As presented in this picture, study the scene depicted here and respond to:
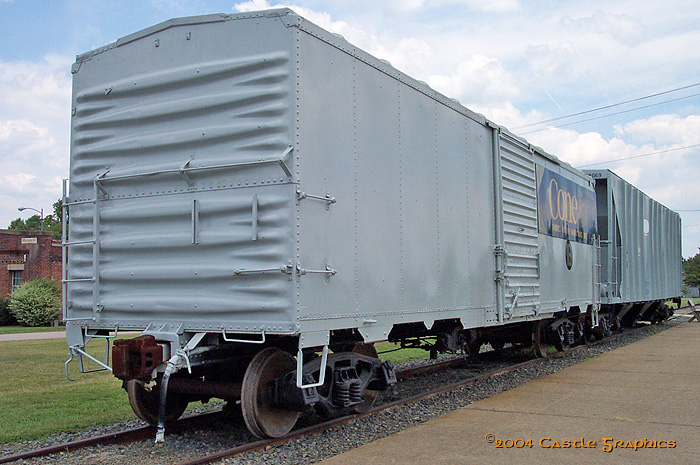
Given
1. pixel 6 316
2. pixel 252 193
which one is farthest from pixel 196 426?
pixel 6 316

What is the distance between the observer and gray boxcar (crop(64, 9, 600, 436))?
538cm

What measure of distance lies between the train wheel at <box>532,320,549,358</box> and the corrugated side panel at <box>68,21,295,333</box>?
7.67m

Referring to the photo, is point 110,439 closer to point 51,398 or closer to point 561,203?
point 51,398

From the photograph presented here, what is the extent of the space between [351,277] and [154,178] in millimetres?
2104

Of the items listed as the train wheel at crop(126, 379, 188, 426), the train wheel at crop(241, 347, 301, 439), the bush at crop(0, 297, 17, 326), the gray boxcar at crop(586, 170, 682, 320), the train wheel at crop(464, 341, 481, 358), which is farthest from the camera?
the bush at crop(0, 297, 17, 326)

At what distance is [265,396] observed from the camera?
223 inches

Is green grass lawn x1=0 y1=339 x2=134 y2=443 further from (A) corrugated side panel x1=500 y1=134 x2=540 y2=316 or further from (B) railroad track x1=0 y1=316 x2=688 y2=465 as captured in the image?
(A) corrugated side panel x1=500 y1=134 x2=540 y2=316

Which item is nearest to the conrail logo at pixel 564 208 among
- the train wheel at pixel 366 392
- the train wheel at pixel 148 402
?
the train wheel at pixel 366 392

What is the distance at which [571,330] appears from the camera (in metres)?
12.7

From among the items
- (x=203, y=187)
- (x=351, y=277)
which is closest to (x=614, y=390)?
(x=351, y=277)

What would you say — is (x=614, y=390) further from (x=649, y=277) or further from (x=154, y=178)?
(x=649, y=277)

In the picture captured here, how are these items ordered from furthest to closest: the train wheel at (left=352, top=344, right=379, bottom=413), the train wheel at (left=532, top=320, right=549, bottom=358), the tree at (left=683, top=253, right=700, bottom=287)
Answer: the tree at (left=683, top=253, right=700, bottom=287) < the train wheel at (left=532, top=320, right=549, bottom=358) < the train wheel at (left=352, top=344, right=379, bottom=413)

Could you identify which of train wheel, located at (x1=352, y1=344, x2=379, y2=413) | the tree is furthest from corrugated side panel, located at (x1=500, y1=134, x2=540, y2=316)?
the tree

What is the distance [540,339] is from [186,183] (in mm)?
8241
